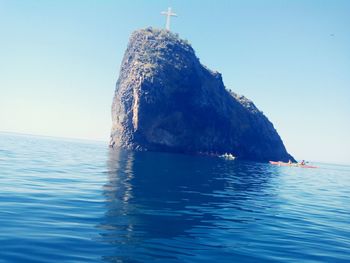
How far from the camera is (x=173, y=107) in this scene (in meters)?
96.5

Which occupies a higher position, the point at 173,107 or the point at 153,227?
the point at 173,107

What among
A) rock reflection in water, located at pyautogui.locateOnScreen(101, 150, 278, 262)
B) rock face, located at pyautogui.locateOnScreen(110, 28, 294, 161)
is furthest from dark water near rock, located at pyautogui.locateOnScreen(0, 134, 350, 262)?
rock face, located at pyautogui.locateOnScreen(110, 28, 294, 161)

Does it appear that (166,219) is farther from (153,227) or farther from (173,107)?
(173,107)

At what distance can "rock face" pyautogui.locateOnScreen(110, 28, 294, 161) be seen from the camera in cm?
9438

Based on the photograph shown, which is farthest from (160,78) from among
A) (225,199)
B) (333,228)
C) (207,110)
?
(333,228)

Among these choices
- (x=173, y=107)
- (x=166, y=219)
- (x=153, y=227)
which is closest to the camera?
(x=153, y=227)

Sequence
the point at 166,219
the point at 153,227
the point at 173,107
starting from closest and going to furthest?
1. the point at 153,227
2. the point at 166,219
3. the point at 173,107

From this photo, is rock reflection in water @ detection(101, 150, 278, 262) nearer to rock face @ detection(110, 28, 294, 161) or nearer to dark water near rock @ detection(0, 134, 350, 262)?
dark water near rock @ detection(0, 134, 350, 262)

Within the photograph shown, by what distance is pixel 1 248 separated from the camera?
→ 8.09 metres

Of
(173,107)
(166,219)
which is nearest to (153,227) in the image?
(166,219)

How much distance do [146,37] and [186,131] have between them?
40526mm

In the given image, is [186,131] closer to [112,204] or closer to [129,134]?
[129,134]

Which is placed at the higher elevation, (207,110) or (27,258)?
(207,110)

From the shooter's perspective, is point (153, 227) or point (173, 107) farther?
point (173, 107)
